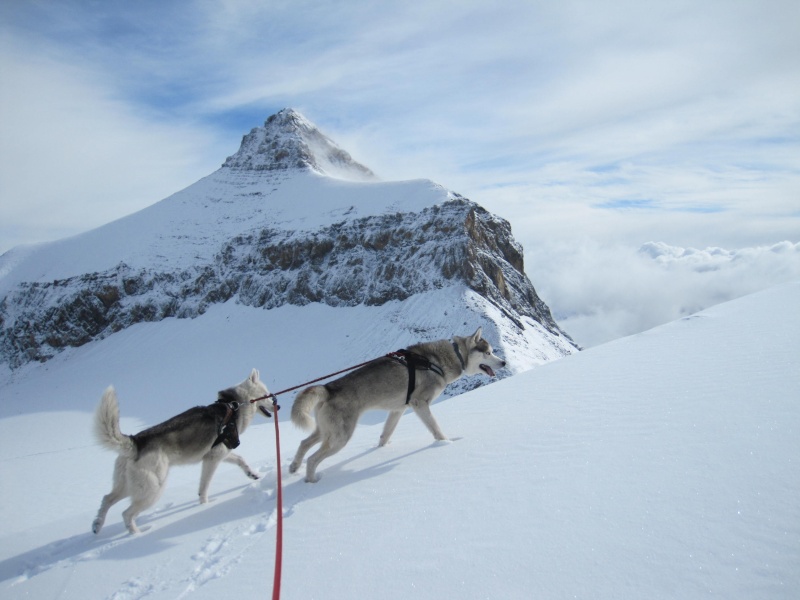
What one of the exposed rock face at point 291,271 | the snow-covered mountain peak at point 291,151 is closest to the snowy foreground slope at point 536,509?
the exposed rock face at point 291,271

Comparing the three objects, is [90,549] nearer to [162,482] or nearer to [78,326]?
[162,482]

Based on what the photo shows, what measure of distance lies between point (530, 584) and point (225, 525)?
382 cm

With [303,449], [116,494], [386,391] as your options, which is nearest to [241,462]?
[303,449]

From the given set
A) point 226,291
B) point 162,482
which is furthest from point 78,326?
point 162,482

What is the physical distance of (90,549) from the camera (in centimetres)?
543

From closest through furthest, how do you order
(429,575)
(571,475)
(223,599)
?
(429,575)
(223,599)
(571,475)

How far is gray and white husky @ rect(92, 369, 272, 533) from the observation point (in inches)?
229

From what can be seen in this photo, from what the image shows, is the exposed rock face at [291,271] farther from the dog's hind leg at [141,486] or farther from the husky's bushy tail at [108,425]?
the husky's bushy tail at [108,425]

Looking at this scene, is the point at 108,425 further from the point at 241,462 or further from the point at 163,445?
the point at 241,462

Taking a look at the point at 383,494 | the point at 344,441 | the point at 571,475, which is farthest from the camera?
the point at 344,441

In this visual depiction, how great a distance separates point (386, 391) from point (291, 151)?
257 feet

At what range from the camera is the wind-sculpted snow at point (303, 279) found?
47844 mm

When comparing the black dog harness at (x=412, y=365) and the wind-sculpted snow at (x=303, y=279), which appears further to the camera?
the wind-sculpted snow at (x=303, y=279)

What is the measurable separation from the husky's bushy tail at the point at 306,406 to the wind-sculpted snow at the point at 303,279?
3983cm
